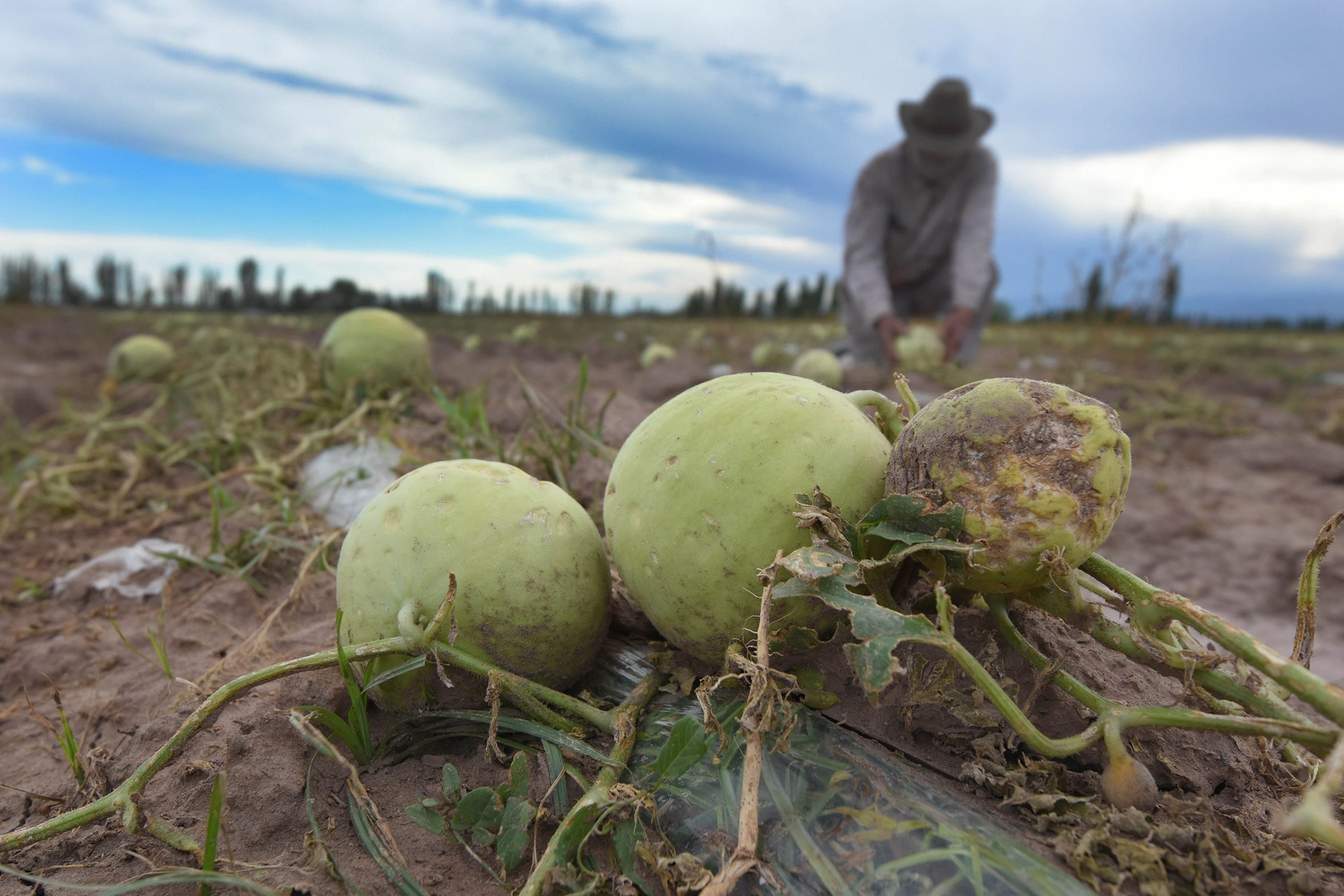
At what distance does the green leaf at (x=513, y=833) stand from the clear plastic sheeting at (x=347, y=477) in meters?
1.90

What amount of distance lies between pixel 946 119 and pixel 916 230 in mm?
1146

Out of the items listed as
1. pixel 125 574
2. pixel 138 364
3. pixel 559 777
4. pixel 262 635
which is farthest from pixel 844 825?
pixel 138 364

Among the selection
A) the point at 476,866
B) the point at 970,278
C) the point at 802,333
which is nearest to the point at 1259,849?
the point at 476,866

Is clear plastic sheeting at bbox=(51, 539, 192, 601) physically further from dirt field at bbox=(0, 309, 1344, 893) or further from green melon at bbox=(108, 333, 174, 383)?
green melon at bbox=(108, 333, 174, 383)

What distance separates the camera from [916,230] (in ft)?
26.0

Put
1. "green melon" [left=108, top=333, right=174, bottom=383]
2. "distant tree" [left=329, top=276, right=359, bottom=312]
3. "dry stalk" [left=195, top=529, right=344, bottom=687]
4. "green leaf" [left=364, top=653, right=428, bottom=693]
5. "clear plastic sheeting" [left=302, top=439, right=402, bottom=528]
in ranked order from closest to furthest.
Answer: "green leaf" [left=364, top=653, right=428, bottom=693], "dry stalk" [left=195, top=529, right=344, bottom=687], "clear plastic sheeting" [left=302, top=439, right=402, bottom=528], "green melon" [left=108, top=333, right=174, bottom=383], "distant tree" [left=329, top=276, right=359, bottom=312]

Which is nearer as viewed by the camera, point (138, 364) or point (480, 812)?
point (480, 812)

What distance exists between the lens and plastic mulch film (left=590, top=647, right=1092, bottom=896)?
45.8 inches

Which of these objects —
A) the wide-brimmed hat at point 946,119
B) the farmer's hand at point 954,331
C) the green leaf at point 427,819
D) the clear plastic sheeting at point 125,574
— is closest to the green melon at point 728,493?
the green leaf at point 427,819

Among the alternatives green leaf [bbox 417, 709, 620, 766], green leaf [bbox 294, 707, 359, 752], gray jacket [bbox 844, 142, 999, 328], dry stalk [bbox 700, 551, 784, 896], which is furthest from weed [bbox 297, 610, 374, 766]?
→ gray jacket [bbox 844, 142, 999, 328]

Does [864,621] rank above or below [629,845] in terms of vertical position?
above

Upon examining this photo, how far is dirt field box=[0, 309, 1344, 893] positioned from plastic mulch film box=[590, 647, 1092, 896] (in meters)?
0.07

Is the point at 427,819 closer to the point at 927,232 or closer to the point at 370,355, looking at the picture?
the point at 370,355

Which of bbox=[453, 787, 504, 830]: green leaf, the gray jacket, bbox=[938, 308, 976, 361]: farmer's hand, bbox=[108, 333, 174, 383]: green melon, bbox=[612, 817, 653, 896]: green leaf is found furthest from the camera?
the gray jacket
